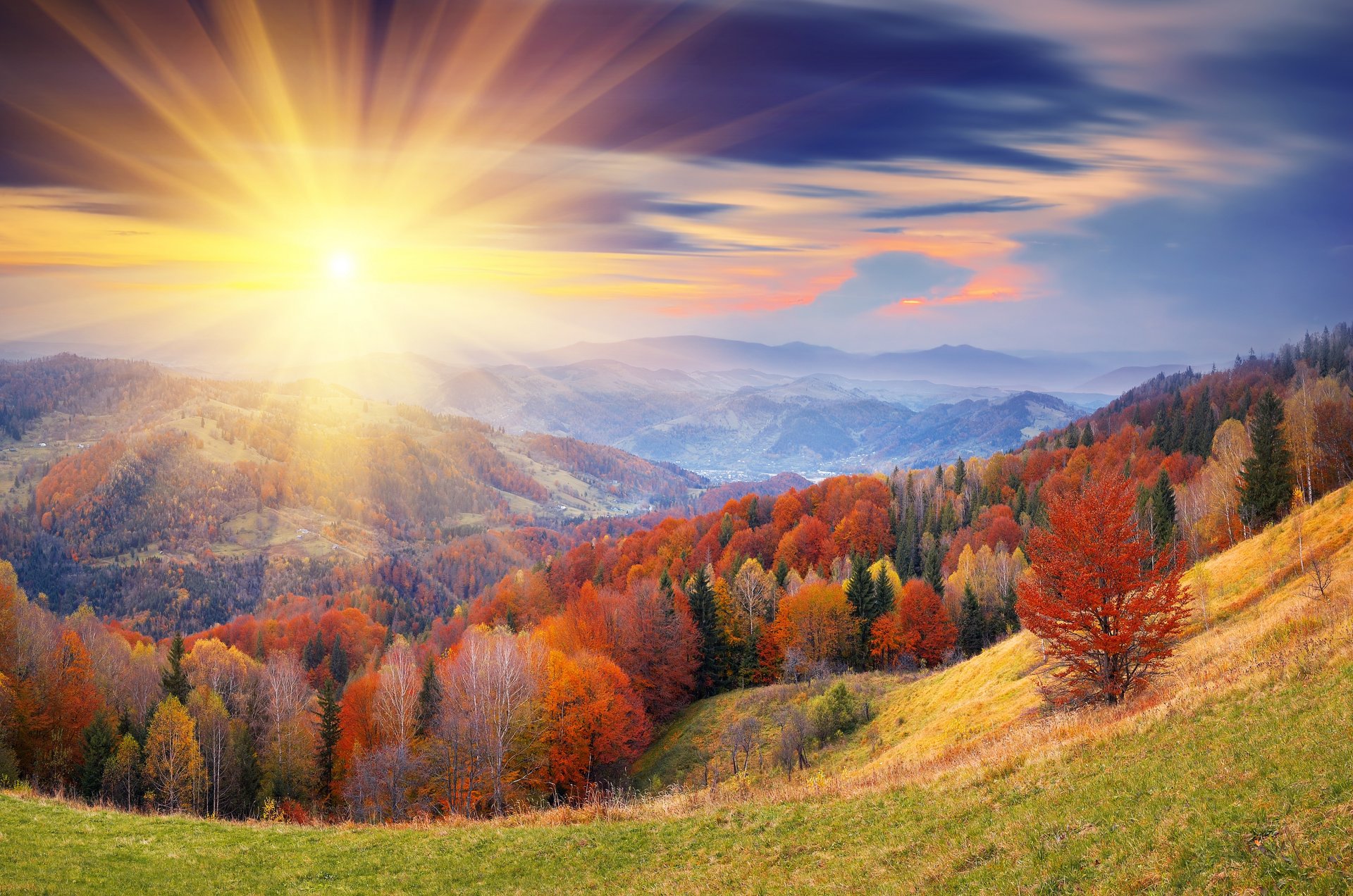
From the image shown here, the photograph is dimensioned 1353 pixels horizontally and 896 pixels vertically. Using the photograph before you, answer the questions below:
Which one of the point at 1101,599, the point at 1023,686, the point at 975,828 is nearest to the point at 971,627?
the point at 1023,686

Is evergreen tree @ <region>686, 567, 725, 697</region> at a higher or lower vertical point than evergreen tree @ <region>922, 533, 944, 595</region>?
lower

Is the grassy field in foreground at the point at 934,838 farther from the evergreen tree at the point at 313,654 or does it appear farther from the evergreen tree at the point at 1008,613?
the evergreen tree at the point at 313,654

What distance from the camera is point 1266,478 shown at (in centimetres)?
6150

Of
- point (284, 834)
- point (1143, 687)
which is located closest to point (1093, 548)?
point (1143, 687)

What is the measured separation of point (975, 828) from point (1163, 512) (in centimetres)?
7786

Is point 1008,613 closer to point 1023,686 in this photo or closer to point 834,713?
point 834,713

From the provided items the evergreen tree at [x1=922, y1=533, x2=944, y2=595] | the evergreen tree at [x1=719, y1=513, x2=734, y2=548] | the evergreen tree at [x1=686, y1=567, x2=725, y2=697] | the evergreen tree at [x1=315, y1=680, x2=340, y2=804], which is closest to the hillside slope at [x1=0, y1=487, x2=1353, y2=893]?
the evergreen tree at [x1=315, y1=680, x2=340, y2=804]

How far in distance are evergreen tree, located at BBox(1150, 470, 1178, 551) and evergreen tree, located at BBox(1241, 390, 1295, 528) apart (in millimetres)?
8640

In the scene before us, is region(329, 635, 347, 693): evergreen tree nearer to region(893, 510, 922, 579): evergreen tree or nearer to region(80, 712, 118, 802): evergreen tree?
region(80, 712, 118, 802): evergreen tree

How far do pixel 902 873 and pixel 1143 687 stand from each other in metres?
18.8

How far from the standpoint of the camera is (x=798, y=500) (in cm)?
14288

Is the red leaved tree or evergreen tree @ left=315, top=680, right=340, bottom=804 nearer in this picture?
the red leaved tree

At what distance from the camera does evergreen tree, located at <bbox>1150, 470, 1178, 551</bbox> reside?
7438 cm

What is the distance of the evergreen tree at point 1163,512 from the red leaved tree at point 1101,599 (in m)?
53.1
